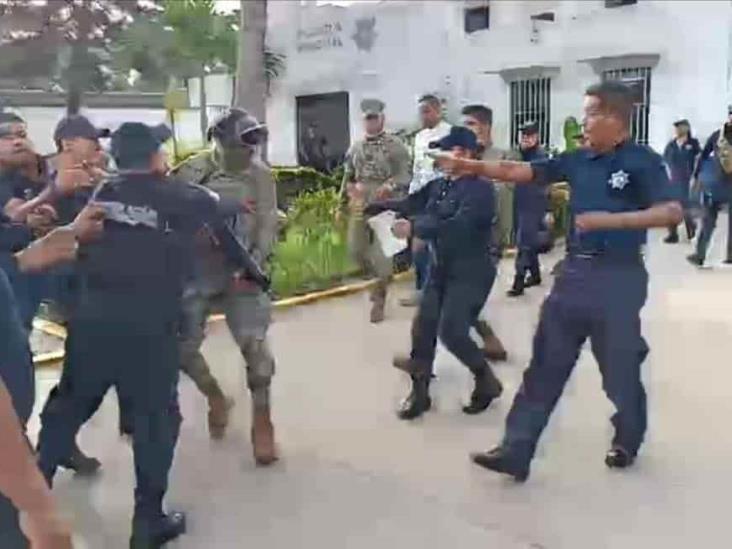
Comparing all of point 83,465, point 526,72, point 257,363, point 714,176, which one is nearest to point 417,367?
point 257,363

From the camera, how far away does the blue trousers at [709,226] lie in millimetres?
9742

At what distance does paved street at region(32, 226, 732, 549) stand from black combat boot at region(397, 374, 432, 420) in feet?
0.32

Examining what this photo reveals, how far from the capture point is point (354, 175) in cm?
746

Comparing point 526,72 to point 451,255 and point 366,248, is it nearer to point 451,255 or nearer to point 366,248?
point 366,248

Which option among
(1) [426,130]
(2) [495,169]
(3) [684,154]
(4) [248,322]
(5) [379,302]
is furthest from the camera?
(3) [684,154]

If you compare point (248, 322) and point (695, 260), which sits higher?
point (248, 322)

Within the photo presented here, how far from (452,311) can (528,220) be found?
395 cm

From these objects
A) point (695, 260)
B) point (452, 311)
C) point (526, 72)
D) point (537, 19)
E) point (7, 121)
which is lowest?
point (695, 260)

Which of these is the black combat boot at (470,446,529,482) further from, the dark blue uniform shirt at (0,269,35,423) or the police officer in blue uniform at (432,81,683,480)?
the dark blue uniform shirt at (0,269,35,423)

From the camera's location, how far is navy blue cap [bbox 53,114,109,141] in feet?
12.0

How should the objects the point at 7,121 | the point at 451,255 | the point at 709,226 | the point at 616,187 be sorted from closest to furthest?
1. the point at 616,187
2. the point at 7,121
3. the point at 451,255
4. the point at 709,226

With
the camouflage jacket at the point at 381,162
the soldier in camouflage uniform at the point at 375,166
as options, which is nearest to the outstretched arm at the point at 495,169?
the soldier in camouflage uniform at the point at 375,166

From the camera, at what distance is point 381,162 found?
7316 millimetres

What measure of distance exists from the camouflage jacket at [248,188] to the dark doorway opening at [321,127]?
1833 centimetres
